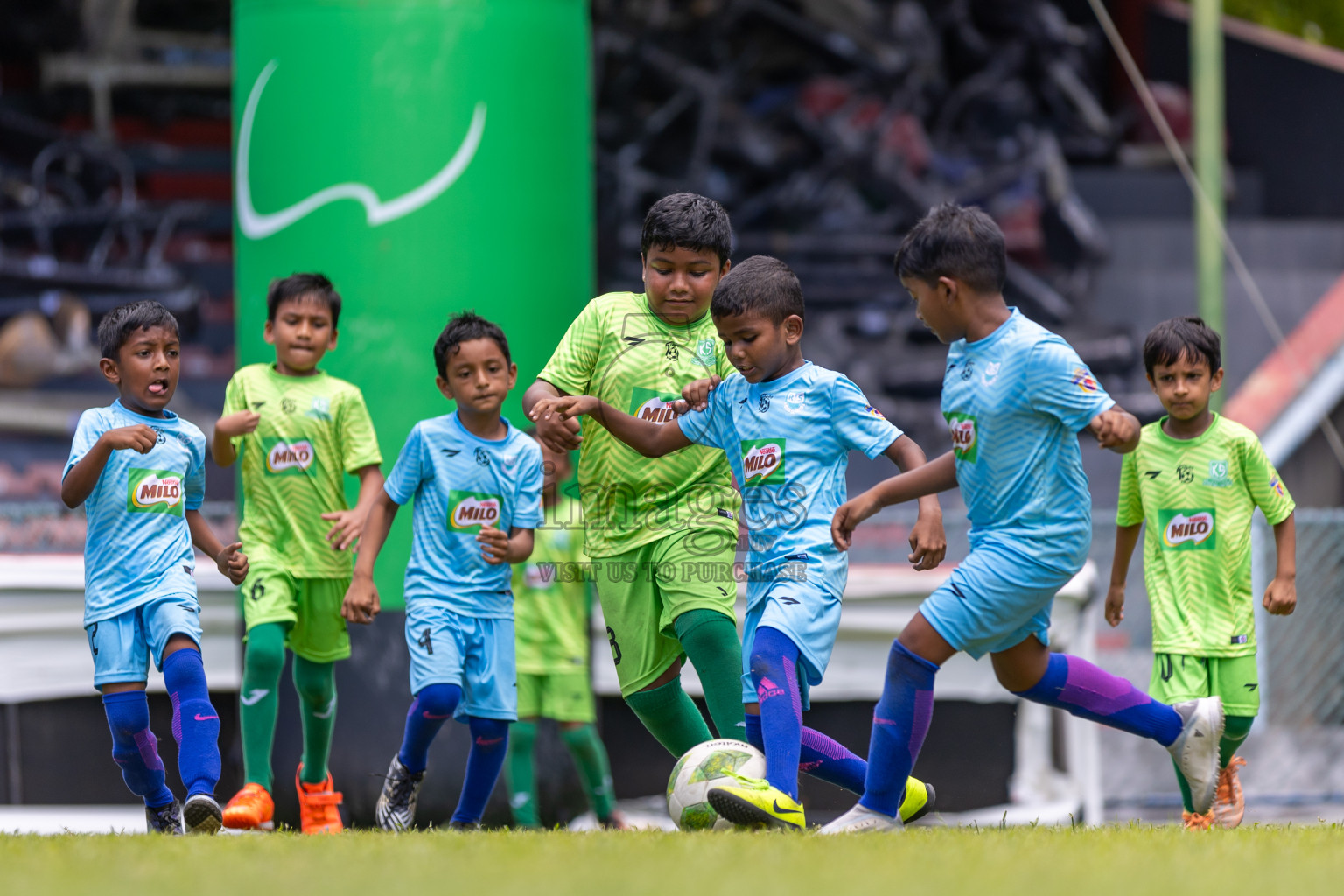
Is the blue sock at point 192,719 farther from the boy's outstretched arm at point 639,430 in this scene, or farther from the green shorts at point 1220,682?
the green shorts at point 1220,682

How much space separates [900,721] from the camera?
4277mm

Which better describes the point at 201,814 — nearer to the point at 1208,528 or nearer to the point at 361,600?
the point at 361,600

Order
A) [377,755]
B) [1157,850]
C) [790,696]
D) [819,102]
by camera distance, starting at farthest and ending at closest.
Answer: [819,102] → [377,755] → [790,696] → [1157,850]

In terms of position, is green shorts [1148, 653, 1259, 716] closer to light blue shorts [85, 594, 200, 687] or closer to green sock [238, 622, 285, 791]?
green sock [238, 622, 285, 791]

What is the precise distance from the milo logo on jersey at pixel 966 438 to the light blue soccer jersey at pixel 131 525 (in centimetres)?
260

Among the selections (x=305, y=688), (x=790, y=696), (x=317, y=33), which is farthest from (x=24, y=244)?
(x=790, y=696)

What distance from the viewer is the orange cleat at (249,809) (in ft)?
19.2

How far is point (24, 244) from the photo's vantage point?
55.9ft

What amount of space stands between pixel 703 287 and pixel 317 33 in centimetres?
295

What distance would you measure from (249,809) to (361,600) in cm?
124

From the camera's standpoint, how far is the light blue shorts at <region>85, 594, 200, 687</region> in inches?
196

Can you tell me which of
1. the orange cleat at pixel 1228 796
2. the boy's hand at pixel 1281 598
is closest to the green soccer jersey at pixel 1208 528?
the boy's hand at pixel 1281 598

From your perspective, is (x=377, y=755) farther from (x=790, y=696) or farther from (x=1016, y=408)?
(x=1016, y=408)

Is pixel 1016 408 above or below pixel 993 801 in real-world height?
above
